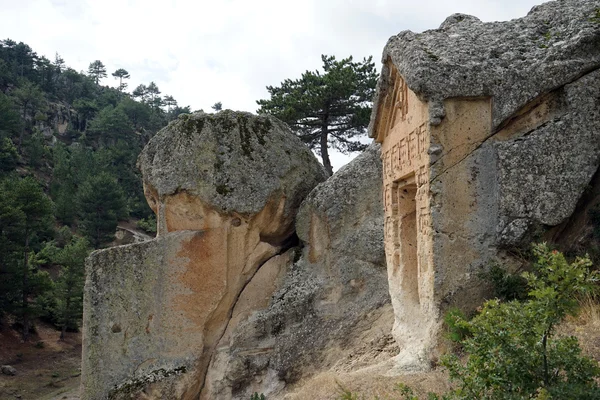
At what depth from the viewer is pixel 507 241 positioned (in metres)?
6.77

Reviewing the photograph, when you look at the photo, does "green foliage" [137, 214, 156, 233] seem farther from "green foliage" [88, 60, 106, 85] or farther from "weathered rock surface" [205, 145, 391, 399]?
"green foliage" [88, 60, 106, 85]

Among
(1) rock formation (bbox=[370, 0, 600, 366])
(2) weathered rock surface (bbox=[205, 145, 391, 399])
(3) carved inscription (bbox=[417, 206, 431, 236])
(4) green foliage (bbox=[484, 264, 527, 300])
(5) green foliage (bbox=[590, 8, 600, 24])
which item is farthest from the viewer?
(2) weathered rock surface (bbox=[205, 145, 391, 399])

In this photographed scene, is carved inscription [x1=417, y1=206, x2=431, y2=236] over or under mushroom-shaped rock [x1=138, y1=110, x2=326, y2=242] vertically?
under

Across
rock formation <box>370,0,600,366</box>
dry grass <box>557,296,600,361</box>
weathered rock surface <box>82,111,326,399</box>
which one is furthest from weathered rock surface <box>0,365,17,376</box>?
dry grass <box>557,296,600,361</box>

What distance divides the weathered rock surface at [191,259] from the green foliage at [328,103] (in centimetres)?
806

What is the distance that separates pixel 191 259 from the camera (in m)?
11.5

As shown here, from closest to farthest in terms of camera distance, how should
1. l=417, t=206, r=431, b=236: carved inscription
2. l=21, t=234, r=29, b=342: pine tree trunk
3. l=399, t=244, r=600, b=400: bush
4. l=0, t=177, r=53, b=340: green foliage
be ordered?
1. l=399, t=244, r=600, b=400: bush
2. l=417, t=206, r=431, b=236: carved inscription
3. l=0, t=177, r=53, b=340: green foliage
4. l=21, t=234, r=29, b=342: pine tree trunk

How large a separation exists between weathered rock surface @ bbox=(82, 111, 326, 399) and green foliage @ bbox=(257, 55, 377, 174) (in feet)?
26.4

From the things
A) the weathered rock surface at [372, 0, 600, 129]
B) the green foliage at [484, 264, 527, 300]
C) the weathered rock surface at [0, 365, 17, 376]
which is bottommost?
the weathered rock surface at [0, 365, 17, 376]

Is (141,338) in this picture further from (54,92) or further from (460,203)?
(54,92)

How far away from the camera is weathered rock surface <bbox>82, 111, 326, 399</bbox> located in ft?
37.1

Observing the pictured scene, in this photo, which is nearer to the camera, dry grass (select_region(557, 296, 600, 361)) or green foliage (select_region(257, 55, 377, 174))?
dry grass (select_region(557, 296, 600, 361))

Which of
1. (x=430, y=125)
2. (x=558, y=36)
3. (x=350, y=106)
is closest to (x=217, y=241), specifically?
(x=430, y=125)

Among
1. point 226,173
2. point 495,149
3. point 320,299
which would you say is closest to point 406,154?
point 495,149
